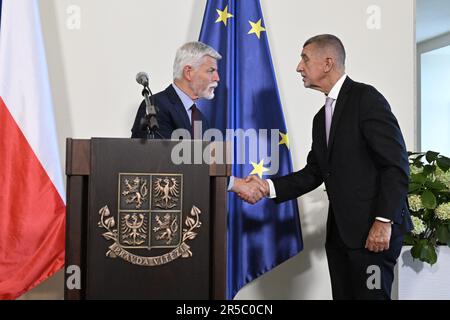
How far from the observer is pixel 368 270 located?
101 inches

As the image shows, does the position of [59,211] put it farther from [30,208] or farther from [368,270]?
[368,270]

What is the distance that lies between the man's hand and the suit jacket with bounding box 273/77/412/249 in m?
0.04

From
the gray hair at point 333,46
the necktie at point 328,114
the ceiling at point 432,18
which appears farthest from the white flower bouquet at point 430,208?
the ceiling at point 432,18

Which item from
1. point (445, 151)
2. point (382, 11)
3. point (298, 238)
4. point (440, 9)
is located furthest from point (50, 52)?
point (445, 151)

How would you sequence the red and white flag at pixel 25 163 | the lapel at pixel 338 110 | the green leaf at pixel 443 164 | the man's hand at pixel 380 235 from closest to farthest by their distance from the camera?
the man's hand at pixel 380 235 < the lapel at pixel 338 110 < the red and white flag at pixel 25 163 < the green leaf at pixel 443 164

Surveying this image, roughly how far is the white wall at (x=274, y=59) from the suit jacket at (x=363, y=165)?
1.12 m

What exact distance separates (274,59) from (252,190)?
105 cm

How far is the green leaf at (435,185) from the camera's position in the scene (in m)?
3.24

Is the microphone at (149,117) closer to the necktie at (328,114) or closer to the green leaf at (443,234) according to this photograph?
the necktie at (328,114)

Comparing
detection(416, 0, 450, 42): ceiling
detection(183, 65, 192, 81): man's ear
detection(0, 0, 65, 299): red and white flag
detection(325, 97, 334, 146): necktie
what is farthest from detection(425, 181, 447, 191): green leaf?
detection(416, 0, 450, 42): ceiling

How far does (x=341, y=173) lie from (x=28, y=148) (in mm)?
1619

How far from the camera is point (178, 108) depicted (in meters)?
2.84

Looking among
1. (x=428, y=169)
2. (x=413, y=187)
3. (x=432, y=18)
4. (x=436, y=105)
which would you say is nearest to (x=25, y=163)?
(x=413, y=187)
